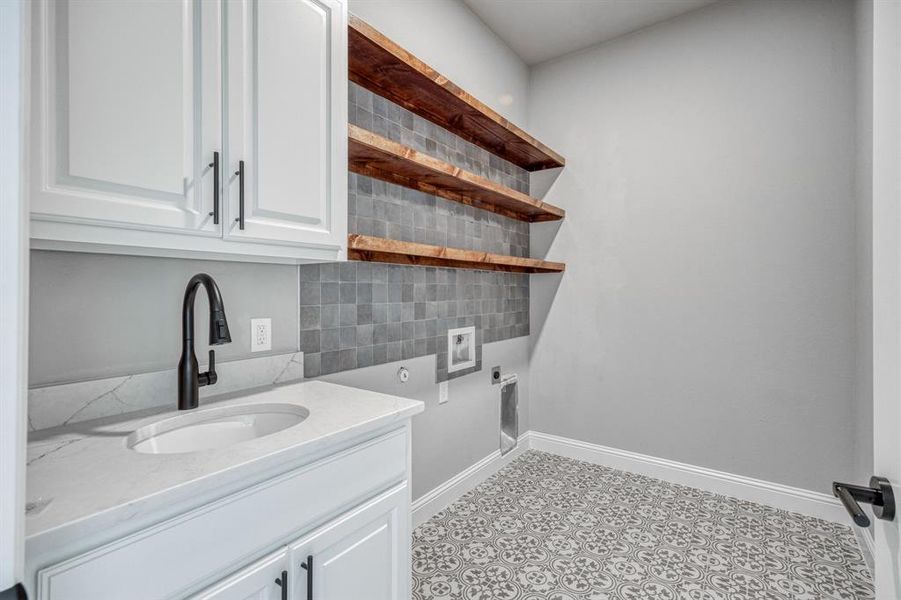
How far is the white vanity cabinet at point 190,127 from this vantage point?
900mm

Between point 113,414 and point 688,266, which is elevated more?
point 688,266

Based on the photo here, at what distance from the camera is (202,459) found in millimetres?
903

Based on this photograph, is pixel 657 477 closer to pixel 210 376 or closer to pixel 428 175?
pixel 428 175

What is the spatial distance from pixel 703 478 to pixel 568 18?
9.84 ft

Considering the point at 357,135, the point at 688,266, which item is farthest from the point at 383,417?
the point at 688,266

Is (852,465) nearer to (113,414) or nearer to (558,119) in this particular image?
(558,119)

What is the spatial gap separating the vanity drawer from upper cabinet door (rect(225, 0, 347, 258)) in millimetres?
694

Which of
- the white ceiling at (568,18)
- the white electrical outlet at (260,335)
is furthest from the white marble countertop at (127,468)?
the white ceiling at (568,18)

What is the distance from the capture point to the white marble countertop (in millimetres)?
696

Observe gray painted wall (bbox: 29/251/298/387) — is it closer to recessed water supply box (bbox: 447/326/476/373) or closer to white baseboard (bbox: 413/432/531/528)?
recessed water supply box (bbox: 447/326/476/373)

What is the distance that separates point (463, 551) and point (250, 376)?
129cm

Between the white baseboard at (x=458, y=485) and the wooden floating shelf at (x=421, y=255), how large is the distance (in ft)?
4.08

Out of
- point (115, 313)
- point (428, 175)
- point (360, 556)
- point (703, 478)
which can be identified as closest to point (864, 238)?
point (703, 478)

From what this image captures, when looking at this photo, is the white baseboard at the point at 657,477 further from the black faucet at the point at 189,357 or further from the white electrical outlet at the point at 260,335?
the black faucet at the point at 189,357
